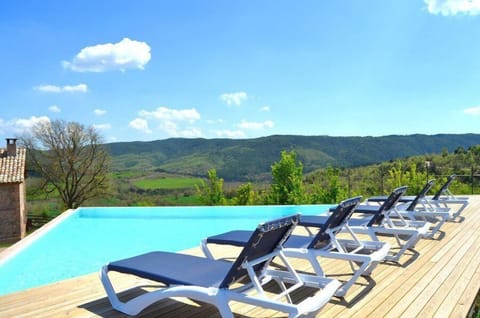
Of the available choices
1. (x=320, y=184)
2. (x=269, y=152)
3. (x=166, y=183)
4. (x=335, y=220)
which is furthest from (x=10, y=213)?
(x=269, y=152)

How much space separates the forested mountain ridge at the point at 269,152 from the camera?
35.8m

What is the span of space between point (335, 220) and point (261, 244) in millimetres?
1315

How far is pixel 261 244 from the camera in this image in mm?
2893

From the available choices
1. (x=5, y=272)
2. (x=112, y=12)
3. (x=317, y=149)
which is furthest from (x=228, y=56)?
(x=317, y=149)

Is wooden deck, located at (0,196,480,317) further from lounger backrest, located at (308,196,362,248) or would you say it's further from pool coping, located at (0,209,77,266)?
pool coping, located at (0,209,77,266)

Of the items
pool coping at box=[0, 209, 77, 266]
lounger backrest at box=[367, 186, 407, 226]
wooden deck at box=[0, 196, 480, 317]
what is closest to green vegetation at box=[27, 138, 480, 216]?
lounger backrest at box=[367, 186, 407, 226]

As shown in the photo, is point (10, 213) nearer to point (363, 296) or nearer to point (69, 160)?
point (69, 160)

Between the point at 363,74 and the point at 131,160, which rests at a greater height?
the point at 363,74

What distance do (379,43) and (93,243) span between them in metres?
11.9

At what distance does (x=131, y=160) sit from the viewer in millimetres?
42656

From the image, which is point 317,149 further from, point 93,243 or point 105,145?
point 93,243

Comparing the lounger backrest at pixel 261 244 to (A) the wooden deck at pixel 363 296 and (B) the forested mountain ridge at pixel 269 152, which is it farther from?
(B) the forested mountain ridge at pixel 269 152

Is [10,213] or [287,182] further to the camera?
[10,213]

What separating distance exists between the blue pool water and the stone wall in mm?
10137
